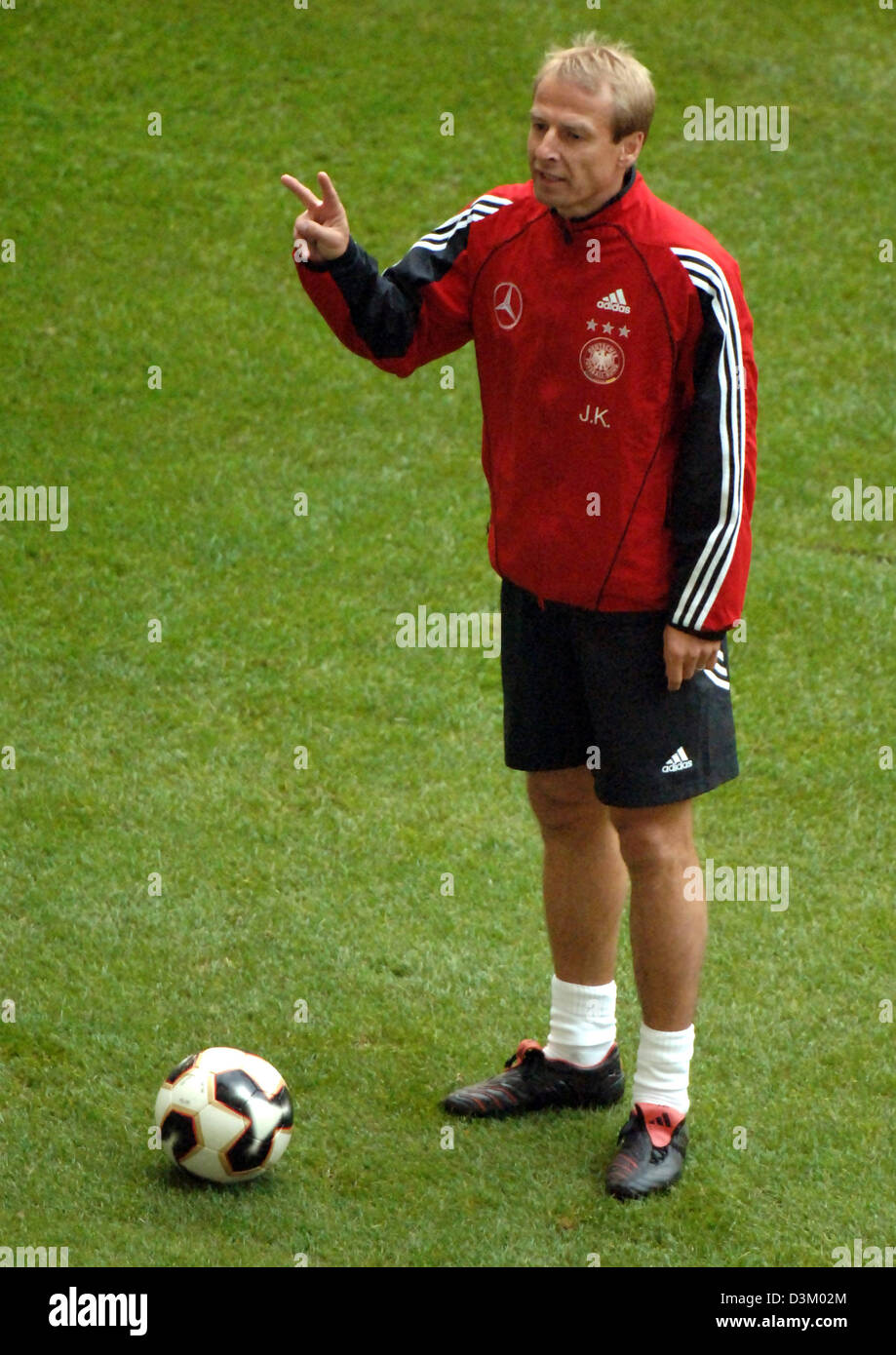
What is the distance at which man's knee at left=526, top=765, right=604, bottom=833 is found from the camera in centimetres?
395

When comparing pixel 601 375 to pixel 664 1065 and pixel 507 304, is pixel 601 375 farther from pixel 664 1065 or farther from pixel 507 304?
pixel 664 1065

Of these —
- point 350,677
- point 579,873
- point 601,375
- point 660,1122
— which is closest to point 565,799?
point 579,873

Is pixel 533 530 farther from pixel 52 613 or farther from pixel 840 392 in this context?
pixel 840 392

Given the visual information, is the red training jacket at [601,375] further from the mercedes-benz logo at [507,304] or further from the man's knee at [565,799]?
the man's knee at [565,799]

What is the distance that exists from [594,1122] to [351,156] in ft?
23.7

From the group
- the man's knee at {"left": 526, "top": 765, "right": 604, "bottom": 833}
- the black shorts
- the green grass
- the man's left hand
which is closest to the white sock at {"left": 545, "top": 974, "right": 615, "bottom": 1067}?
the green grass

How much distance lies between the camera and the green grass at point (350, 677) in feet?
12.9

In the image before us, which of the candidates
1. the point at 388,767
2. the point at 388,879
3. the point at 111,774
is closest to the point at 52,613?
the point at 111,774

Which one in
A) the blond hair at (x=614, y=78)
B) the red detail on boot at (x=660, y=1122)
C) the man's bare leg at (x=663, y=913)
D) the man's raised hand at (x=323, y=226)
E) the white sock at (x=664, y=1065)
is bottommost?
the red detail on boot at (x=660, y=1122)

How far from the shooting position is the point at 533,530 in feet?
12.0

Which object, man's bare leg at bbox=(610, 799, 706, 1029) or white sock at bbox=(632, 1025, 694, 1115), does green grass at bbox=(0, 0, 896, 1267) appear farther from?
man's bare leg at bbox=(610, 799, 706, 1029)

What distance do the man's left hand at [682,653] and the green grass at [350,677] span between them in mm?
1225

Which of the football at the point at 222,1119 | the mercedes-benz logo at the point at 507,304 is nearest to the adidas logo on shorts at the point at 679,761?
the mercedes-benz logo at the point at 507,304

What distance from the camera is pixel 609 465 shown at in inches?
139
